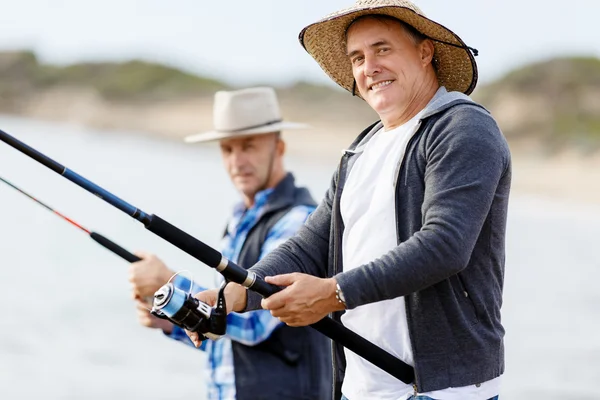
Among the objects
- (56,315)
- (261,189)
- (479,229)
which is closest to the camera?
(479,229)

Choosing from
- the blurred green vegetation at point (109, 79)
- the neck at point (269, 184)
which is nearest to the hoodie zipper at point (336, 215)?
the neck at point (269, 184)

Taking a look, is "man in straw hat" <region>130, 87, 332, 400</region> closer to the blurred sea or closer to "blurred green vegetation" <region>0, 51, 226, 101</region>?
the blurred sea

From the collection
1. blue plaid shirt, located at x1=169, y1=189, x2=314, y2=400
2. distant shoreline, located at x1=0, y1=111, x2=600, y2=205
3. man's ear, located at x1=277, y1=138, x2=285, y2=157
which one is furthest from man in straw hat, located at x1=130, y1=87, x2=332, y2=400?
distant shoreline, located at x1=0, y1=111, x2=600, y2=205

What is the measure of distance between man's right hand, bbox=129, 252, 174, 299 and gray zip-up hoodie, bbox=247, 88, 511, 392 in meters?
0.91

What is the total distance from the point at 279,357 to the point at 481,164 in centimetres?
136

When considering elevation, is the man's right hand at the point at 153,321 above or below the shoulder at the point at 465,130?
above

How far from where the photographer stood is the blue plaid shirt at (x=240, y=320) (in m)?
3.14

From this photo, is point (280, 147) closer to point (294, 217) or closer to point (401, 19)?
point (294, 217)

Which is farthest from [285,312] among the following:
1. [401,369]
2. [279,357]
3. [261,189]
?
[261,189]

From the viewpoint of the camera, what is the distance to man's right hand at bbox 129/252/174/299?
3100 mm

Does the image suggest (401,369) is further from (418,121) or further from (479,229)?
(418,121)

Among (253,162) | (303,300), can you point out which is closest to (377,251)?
(303,300)

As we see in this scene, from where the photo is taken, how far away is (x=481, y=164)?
201 centimetres

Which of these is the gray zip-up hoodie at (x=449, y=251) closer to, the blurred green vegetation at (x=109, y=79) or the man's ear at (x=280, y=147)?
the man's ear at (x=280, y=147)
